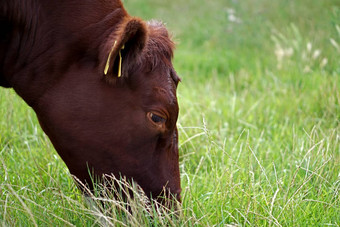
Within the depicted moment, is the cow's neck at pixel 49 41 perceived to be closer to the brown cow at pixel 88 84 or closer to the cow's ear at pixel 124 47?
the brown cow at pixel 88 84

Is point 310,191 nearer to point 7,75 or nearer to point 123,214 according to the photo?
point 123,214

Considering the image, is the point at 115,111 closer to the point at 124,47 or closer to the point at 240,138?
the point at 124,47

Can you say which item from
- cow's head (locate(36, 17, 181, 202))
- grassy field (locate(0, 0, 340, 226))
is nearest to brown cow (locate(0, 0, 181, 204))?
cow's head (locate(36, 17, 181, 202))

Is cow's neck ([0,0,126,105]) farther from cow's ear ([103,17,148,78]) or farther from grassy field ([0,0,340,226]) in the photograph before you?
grassy field ([0,0,340,226])

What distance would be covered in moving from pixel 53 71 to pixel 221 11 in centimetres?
800

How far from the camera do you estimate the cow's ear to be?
7.70ft

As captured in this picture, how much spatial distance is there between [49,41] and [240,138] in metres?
2.33

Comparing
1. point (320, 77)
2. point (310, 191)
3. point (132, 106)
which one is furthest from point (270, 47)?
point (132, 106)

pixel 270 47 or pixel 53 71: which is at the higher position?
pixel 53 71

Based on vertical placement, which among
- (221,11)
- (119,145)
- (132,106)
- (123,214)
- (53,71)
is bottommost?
(221,11)

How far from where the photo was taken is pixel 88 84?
2496mm

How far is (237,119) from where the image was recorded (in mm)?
4770

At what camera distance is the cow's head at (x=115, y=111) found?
249 centimetres

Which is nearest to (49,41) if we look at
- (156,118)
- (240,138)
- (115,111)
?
(115,111)
